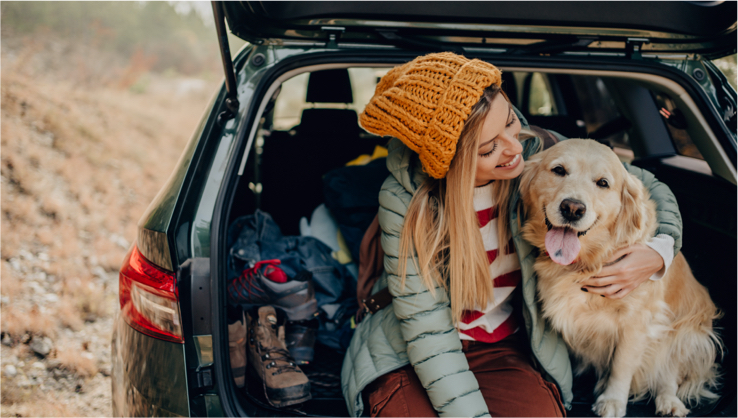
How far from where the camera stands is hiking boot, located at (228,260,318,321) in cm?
175

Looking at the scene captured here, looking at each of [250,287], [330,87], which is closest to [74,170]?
[330,87]

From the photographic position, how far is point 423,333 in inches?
56.0

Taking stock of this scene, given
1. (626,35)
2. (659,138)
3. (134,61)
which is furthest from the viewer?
(134,61)

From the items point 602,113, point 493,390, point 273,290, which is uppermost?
point 602,113

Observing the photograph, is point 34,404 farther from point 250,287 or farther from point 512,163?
point 512,163

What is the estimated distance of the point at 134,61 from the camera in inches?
417

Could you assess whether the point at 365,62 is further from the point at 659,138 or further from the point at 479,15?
the point at 659,138

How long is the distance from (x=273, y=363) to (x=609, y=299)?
1.22 m

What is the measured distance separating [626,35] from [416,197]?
90 centimetres

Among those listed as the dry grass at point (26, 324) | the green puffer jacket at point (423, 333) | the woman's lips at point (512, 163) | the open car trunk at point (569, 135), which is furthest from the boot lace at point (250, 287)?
the dry grass at point (26, 324)

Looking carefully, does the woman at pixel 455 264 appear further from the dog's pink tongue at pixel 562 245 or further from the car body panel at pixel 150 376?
the car body panel at pixel 150 376

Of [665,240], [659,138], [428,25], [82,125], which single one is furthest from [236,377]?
[82,125]

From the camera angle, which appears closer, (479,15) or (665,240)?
(479,15)

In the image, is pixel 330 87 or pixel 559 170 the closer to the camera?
pixel 559 170
